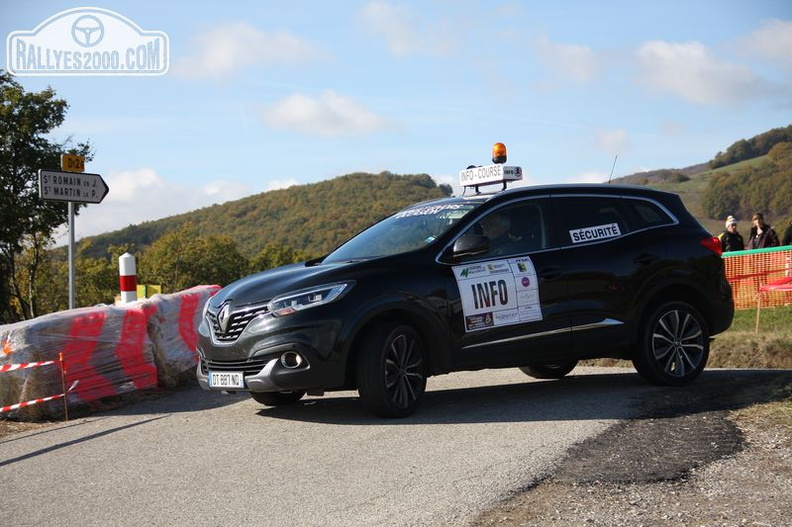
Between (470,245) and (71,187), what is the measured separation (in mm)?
6788

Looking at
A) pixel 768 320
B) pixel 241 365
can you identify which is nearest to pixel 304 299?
pixel 241 365

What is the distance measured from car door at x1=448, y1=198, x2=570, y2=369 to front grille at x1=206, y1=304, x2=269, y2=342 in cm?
163

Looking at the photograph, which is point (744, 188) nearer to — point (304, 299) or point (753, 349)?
point (753, 349)

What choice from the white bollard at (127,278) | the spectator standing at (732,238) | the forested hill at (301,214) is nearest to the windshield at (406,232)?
the white bollard at (127,278)

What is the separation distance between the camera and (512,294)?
820 centimetres

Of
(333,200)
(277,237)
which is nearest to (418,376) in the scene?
(277,237)

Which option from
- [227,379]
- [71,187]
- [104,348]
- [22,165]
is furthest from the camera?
[22,165]

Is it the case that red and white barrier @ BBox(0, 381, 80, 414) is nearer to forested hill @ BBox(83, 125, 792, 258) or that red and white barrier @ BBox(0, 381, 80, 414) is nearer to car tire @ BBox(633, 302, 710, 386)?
car tire @ BBox(633, 302, 710, 386)

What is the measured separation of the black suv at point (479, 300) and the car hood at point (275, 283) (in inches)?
0.7

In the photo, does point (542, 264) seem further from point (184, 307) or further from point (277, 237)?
point (277, 237)

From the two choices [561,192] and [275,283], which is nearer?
[275,283]

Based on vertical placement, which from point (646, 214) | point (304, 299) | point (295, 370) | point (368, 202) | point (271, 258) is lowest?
point (295, 370)

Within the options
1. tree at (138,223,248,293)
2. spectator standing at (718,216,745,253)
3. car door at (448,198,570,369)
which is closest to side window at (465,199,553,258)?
car door at (448,198,570,369)

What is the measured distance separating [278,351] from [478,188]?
3853mm
